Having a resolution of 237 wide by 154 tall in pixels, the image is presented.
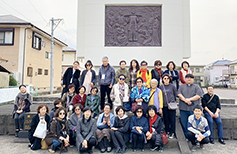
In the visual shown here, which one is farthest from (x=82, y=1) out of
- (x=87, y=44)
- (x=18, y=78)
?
(x=18, y=78)

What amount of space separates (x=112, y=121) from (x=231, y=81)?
43.3 m

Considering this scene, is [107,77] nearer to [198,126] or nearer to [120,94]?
[120,94]

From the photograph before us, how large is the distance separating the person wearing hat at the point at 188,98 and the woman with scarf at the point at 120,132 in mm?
1598

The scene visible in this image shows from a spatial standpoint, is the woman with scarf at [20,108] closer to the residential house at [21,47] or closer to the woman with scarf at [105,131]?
Answer: the woman with scarf at [105,131]

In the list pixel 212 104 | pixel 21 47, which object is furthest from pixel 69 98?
pixel 21 47

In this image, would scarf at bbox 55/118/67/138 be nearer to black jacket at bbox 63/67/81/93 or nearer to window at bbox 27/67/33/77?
black jacket at bbox 63/67/81/93

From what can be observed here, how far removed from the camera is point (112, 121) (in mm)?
4047

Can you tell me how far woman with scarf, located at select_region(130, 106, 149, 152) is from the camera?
3787 millimetres

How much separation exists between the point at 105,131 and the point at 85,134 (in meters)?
0.49

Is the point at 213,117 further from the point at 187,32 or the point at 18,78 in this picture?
the point at 18,78

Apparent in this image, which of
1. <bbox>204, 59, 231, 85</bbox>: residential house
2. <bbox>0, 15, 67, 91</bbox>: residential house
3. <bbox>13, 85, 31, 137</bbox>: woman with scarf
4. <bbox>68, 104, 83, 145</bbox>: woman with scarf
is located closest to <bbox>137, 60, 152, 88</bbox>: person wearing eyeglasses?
<bbox>68, 104, 83, 145</bbox>: woman with scarf

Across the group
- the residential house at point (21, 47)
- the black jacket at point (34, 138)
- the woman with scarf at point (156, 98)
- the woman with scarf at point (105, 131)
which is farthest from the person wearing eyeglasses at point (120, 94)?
the residential house at point (21, 47)

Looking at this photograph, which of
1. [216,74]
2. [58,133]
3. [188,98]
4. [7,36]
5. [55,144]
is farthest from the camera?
[216,74]

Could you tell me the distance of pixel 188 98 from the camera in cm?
423
